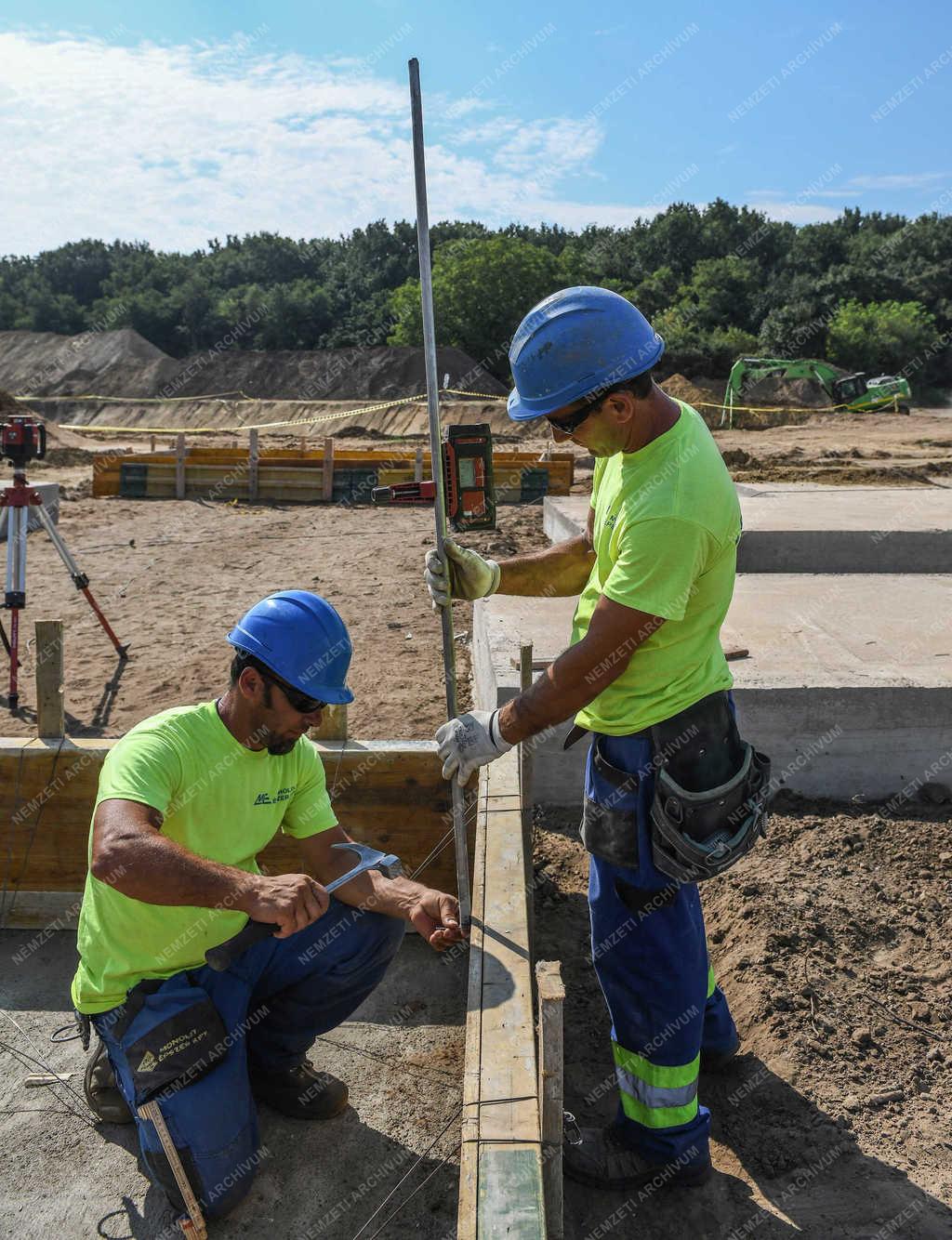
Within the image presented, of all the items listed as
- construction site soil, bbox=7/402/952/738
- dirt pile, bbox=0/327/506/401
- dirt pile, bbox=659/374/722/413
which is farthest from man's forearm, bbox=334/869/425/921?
dirt pile, bbox=0/327/506/401

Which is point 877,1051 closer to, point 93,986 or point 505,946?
point 505,946

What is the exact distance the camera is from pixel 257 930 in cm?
230

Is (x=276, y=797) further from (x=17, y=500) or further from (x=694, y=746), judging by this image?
(x=17, y=500)

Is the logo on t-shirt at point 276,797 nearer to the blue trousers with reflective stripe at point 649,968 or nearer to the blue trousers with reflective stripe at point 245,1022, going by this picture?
the blue trousers with reflective stripe at point 245,1022

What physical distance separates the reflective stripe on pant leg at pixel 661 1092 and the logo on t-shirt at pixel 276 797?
3.62 ft

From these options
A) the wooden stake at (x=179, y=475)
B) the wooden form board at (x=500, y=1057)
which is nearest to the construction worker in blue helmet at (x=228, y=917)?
the wooden form board at (x=500, y=1057)

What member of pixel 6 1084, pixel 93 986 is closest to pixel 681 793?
pixel 93 986

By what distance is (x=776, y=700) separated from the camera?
13.1 ft

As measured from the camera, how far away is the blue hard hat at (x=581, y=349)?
7.22 ft

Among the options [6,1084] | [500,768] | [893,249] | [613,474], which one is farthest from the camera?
[893,249]

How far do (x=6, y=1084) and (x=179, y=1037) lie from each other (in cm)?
103

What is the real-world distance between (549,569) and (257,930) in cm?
132

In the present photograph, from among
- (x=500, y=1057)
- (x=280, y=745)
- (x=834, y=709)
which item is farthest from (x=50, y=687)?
(x=834, y=709)

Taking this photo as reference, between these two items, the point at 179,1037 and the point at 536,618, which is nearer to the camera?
the point at 179,1037
